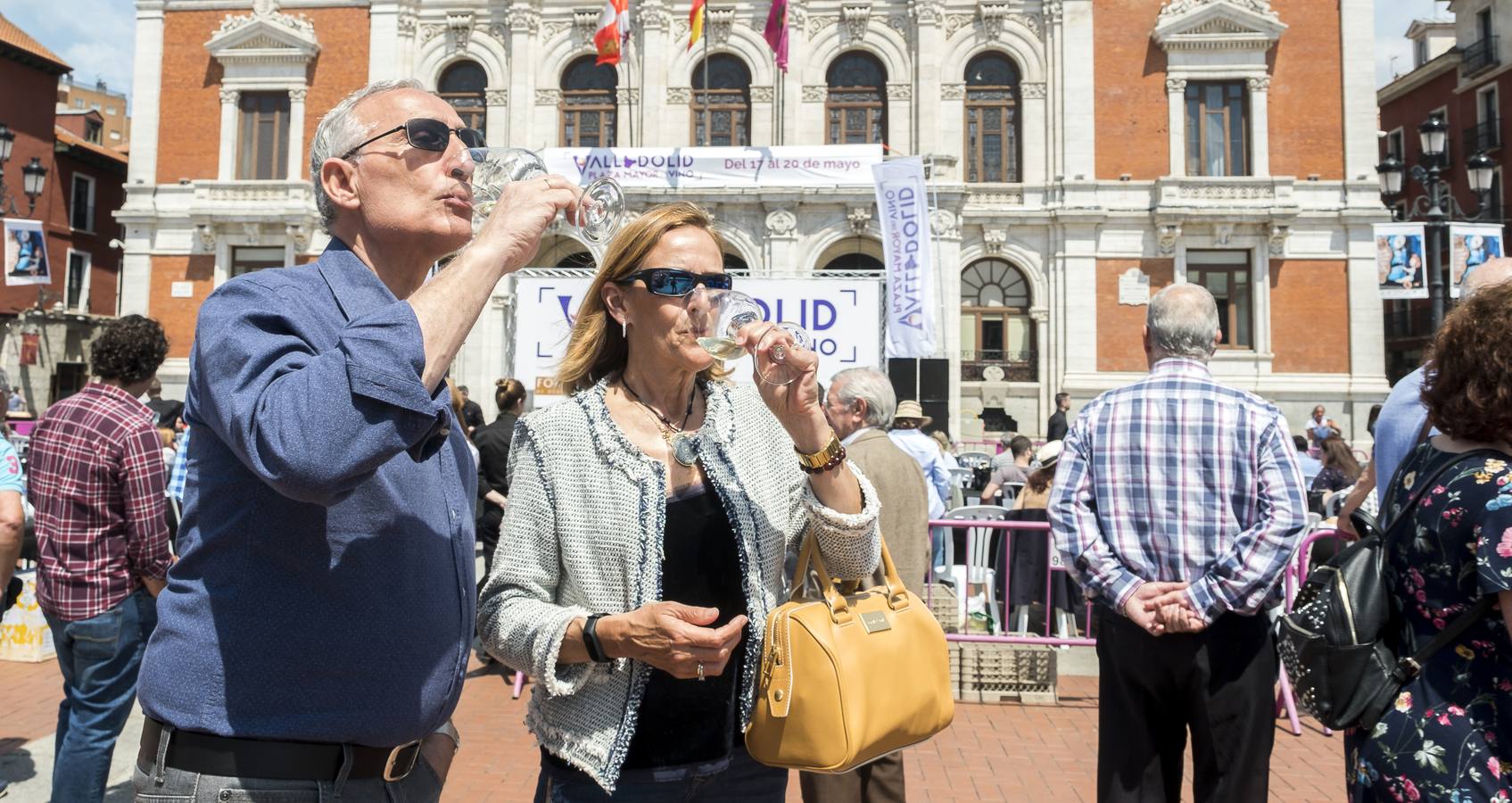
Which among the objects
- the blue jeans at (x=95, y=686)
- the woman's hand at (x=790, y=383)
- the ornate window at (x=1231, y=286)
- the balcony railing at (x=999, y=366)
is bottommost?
the blue jeans at (x=95, y=686)

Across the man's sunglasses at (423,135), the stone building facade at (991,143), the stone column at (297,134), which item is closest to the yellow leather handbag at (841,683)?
the man's sunglasses at (423,135)

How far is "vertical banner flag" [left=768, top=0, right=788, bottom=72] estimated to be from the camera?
870 inches

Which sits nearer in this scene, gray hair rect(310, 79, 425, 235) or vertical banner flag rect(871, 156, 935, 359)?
gray hair rect(310, 79, 425, 235)

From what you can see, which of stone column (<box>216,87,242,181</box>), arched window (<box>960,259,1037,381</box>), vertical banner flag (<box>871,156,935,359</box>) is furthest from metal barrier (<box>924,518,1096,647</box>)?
stone column (<box>216,87,242,181</box>)

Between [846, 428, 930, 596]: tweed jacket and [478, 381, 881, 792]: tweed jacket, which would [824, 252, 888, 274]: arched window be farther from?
[478, 381, 881, 792]: tweed jacket

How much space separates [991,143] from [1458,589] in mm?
24230

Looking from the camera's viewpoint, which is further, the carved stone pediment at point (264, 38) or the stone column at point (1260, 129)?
the carved stone pediment at point (264, 38)

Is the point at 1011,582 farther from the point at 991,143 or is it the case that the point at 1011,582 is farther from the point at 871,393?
the point at 991,143

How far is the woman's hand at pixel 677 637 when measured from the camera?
1.85 metres

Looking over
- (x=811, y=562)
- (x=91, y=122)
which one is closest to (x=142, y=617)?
(x=811, y=562)

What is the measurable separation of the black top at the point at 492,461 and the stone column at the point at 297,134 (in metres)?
22.4

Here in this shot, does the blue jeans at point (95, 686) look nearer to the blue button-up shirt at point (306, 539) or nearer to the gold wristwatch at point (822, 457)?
the blue button-up shirt at point (306, 539)

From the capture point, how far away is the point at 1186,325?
3.56 meters

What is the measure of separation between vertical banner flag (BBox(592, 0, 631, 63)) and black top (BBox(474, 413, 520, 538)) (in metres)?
17.3
